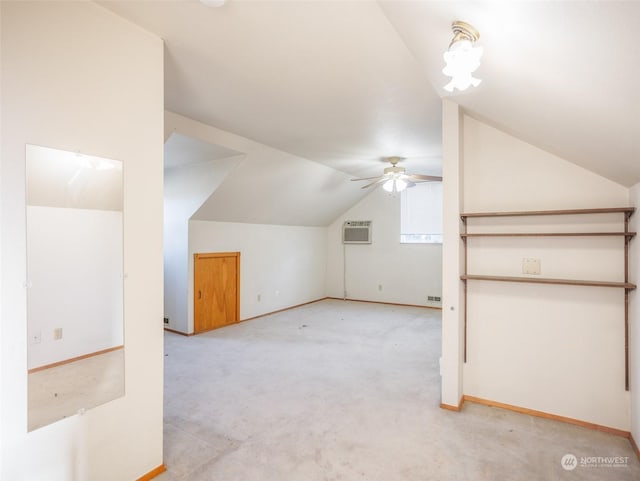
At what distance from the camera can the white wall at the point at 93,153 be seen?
4.75 ft

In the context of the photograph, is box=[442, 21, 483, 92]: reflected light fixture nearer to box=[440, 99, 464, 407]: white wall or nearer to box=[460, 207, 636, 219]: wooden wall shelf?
box=[440, 99, 464, 407]: white wall

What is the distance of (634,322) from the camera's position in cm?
240

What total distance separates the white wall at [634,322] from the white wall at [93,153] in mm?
3149

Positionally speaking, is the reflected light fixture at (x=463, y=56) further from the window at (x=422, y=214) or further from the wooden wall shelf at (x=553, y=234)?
the window at (x=422, y=214)

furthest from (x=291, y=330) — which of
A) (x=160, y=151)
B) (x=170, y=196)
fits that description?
(x=160, y=151)

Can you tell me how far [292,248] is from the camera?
707 centimetres

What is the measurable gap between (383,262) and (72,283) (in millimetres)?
6333

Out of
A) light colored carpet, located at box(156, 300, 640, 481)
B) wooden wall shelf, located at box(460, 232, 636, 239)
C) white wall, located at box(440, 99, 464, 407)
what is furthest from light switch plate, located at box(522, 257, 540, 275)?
light colored carpet, located at box(156, 300, 640, 481)

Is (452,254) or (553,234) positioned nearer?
(553,234)

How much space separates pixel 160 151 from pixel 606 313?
133 inches

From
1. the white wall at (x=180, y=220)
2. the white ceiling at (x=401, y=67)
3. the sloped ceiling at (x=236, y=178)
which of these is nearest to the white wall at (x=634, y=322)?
the white ceiling at (x=401, y=67)

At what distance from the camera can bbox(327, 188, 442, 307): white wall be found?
23.0 ft

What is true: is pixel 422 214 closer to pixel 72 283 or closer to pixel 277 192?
pixel 277 192

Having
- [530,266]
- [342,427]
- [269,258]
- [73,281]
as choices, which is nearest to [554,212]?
[530,266]
